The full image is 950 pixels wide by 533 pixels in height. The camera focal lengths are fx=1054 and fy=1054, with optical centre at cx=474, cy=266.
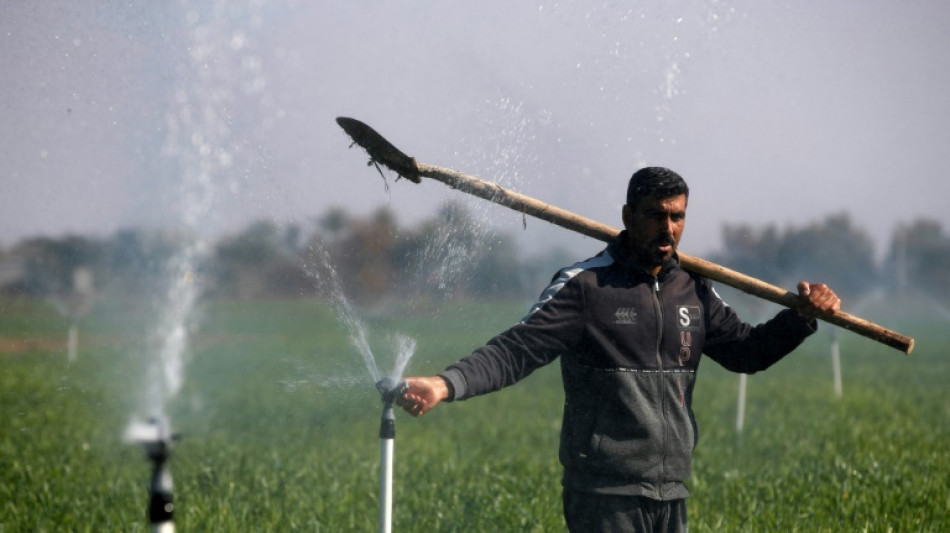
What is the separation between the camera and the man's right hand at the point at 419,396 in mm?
3656

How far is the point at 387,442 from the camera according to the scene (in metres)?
3.47

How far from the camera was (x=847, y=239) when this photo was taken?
192 ft

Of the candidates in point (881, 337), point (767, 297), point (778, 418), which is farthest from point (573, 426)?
point (778, 418)

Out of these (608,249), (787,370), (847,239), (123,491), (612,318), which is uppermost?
(847,239)

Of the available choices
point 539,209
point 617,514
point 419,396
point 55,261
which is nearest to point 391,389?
point 419,396

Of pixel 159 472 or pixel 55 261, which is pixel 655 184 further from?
pixel 55 261

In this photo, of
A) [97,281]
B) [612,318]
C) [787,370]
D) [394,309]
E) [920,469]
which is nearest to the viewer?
[612,318]

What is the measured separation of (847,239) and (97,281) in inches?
1923

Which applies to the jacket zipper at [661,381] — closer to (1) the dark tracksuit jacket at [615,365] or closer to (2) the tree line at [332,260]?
(1) the dark tracksuit jacket at [615,365]

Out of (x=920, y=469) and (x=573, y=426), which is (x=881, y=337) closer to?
(x=573, y=426)

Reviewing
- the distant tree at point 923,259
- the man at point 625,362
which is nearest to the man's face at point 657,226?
the man at point 625,362

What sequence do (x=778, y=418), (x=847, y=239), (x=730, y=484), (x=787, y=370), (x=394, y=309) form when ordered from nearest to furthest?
(x=394, y=309) < (x=730, y=484) < (x=778, y=418) < (x=787, y=370) < (x=847, y=239)

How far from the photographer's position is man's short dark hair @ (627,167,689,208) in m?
4.12

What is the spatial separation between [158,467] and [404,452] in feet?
24.6
